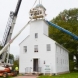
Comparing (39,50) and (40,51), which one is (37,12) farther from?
(40,51)

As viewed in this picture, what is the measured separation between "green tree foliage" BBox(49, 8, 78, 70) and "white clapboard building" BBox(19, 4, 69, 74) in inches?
532

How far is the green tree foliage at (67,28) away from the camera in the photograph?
174 ft

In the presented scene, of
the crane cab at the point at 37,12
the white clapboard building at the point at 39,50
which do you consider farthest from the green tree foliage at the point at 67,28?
the crane cab at the point at 37,12

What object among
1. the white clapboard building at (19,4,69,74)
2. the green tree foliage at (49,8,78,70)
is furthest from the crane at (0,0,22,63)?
the green tree foliage at (49,8,78,70)

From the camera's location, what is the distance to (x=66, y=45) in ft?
177

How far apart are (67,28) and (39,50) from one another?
18.2 metres

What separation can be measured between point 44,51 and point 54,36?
62.1 feet

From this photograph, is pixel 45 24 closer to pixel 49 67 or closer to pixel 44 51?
pixel 44 51

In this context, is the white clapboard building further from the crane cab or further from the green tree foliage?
the green tree foliage

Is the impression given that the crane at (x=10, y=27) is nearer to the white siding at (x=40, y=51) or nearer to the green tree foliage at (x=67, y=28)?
the white siding at (x=40, y=51)

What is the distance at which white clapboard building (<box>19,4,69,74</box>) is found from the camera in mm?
36688

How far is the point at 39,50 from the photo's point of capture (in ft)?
124

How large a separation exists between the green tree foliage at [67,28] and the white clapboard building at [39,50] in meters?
13.5

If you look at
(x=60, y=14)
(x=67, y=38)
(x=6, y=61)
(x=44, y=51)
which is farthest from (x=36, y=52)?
(x=60, y=14)
